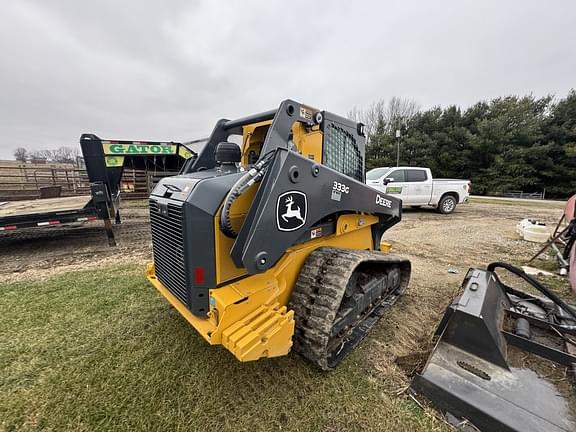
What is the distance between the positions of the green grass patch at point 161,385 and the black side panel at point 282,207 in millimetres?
995

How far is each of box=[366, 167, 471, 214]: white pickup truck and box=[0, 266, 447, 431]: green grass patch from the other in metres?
8.54

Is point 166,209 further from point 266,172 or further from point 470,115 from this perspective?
point 470,115

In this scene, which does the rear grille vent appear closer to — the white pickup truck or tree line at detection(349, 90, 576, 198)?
the white pickup truck

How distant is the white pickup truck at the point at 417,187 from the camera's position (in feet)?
32.4

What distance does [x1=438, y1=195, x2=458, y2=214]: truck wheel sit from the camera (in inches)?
412

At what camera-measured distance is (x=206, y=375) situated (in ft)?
6.72

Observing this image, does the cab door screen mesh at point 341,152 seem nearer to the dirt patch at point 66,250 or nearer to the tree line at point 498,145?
the dirt patch at point 66,250

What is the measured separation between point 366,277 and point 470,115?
111 ft

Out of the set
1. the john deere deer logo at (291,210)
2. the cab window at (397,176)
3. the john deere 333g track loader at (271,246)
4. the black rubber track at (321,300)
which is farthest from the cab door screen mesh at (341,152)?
the cab window at (397,176)

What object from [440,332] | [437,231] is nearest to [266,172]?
A: [440,332]

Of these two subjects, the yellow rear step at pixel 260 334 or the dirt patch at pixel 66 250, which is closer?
the yellow rear step at pixel 260 334

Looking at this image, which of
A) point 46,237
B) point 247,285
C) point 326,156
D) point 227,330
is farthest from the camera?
point 46,237

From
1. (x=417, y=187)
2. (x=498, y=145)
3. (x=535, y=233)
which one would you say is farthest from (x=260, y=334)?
(x=498, y=145)

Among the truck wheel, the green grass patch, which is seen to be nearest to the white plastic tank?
the truck wheel
